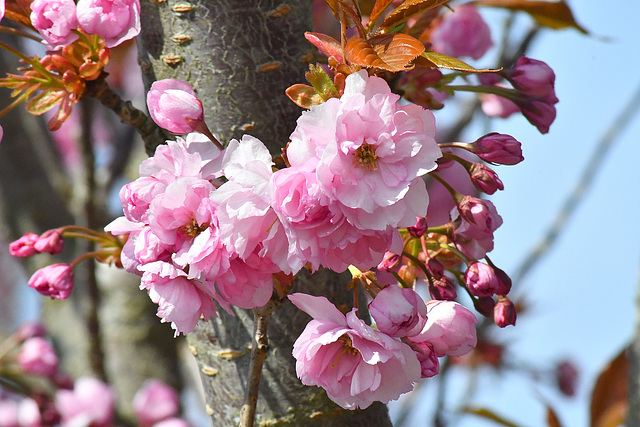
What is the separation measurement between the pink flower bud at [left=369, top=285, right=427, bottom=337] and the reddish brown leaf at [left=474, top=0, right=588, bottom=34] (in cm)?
69

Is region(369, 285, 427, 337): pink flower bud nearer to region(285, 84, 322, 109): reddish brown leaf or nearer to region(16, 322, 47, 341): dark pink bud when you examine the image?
region(285, 84, 322, 109): reddish brown leaf

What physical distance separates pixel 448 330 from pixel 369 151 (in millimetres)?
208

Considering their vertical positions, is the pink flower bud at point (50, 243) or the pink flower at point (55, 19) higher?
the pink flower at point (55, 19)

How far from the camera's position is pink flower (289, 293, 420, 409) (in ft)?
2.00

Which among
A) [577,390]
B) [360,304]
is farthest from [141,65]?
[577,390]

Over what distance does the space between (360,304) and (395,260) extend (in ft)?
0.55

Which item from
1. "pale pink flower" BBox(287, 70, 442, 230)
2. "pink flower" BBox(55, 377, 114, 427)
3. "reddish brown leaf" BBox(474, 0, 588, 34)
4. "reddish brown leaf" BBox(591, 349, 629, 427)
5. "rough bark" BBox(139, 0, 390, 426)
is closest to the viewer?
"pale pink flower" BBox(287, 70, 442, 230)

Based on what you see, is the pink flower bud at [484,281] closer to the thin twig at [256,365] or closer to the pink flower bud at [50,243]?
the thin twig at [256,365]

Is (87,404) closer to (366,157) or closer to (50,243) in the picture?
(50,243)

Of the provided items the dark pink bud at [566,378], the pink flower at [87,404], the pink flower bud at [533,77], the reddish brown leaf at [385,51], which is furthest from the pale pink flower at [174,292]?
the dark pink bud at [566,378]

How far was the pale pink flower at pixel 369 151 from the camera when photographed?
21.9 inches

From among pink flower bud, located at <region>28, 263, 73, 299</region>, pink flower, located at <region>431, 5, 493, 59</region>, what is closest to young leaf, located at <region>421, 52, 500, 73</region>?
pink flower bud, located at <region>28, 263, 73, 299</region>

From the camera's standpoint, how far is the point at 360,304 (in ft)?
2.79

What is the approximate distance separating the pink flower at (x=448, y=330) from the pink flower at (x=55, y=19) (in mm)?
513
